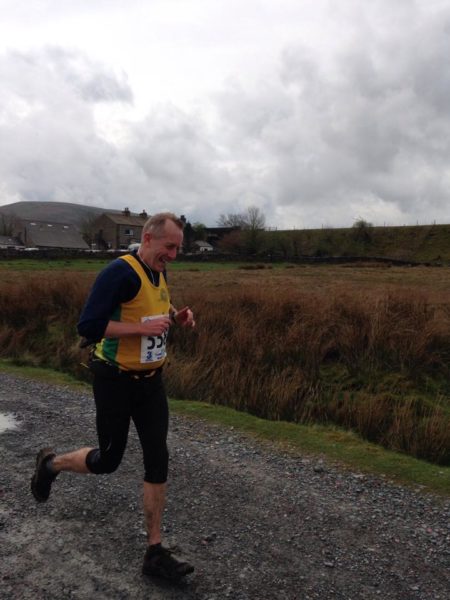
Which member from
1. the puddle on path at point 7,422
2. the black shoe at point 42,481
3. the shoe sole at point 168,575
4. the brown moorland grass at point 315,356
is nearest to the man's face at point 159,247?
the black shoe at point 42,481

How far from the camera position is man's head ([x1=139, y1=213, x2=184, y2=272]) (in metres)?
3.39

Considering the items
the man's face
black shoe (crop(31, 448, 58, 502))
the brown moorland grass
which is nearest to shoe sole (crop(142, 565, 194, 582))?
black shoe (crop(31, 448, 58, 502))

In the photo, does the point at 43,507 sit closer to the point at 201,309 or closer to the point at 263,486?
the point at 263,486

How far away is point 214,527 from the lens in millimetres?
3797

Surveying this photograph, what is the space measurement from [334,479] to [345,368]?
4712mm

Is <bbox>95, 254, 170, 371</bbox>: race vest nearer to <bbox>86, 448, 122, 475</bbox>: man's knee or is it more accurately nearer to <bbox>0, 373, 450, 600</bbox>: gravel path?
<bbox>86, 448, 122, 475</bbox>: man's knee

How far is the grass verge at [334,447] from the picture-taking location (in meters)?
4.86

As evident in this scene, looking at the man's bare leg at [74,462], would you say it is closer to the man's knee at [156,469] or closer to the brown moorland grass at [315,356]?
the man's knee at [156,469]

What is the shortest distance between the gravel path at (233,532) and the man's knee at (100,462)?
0.47 meters

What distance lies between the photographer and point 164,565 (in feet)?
10.4

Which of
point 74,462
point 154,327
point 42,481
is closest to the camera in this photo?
point 154,327

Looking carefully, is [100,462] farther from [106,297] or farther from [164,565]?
[106,297]

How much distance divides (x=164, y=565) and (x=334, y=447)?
9.40 ft

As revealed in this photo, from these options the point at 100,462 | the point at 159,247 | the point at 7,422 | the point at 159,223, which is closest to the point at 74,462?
the point at 100,462
